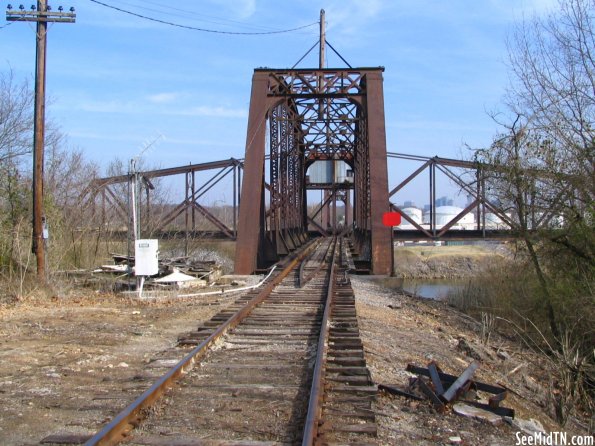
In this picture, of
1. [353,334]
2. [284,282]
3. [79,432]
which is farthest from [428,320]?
[79,432]

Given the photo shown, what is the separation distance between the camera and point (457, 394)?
5.76 meters

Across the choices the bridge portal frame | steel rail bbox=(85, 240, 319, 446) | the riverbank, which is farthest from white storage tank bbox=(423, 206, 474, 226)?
steel rail bbox=(85, 240, 319, 446)

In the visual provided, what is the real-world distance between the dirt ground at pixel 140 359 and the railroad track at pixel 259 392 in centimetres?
29

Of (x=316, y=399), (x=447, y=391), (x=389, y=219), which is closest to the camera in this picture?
(x=316, y=399)

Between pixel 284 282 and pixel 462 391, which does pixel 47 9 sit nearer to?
pixel 284 282

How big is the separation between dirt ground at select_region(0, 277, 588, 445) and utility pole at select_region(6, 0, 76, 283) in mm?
1945

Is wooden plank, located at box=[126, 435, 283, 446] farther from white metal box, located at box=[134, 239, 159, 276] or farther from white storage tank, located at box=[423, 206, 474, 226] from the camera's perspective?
white storage tank, located at box=[423, 206, 474, 226]

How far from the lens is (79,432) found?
4668 mm

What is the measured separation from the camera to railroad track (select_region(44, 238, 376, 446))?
4617 mm

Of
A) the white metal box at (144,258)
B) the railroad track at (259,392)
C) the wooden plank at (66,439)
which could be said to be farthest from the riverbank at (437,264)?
the wooden plank at (66,439)

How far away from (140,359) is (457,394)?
158 inches

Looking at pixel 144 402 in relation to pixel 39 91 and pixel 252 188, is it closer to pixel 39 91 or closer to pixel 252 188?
pixel 39 91

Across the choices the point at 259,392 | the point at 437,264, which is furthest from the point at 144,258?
the point at 437,264

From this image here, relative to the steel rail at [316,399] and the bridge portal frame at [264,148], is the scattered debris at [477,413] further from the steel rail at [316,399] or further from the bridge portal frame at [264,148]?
the bridge portal frame at [264,148]
